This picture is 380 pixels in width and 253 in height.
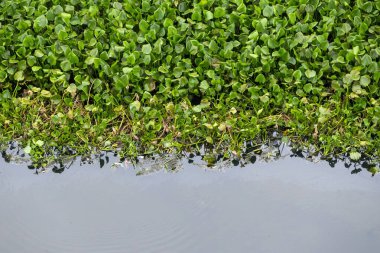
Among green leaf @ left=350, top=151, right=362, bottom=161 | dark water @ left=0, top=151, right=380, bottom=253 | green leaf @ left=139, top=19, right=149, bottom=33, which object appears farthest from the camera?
green leaf @ left=139, top=19, right=149, bottom=33

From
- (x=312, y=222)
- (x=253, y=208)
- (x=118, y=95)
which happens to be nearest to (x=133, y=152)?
(x=118, y=95)

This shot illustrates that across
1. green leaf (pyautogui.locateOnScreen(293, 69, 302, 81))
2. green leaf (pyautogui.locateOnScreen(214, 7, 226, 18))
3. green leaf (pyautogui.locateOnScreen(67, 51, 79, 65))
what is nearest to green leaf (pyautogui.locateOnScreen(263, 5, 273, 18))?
green leaf (pyautogui.locateOnScreen(214, 7, 226, 18))

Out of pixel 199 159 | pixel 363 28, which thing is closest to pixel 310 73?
pixel 363 28

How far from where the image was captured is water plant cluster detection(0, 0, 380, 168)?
2.99m

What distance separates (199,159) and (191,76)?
45cm

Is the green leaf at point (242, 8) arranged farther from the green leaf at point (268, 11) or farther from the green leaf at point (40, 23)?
the green leaf at point (40, 23)

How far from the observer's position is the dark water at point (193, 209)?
8.56 ft

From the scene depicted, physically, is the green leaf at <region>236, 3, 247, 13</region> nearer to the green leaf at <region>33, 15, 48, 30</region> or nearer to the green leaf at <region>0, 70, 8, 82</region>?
the green leaf at <region>33, 15, 48, 30</region>

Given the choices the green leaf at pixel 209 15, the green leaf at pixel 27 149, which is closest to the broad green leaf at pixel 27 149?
the green leaf at pixel 27 149

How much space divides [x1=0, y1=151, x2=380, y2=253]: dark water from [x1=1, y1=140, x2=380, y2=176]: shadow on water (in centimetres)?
3

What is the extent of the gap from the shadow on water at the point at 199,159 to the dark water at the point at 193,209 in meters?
→ 0.03

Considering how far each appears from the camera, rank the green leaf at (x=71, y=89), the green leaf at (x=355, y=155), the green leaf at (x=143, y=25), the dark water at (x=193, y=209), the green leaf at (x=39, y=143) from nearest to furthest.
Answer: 1. the dark water at (x=193, y=209)
2. the green leaf at (x=355, y=155)
3. the green leaf at (x=39, y=143)
4. the green leaf at (x=71, y=89)
5. the green leaf at (x=143, y=25)

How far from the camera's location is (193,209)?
274 centimetres

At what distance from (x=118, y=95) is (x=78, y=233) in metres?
0.78
